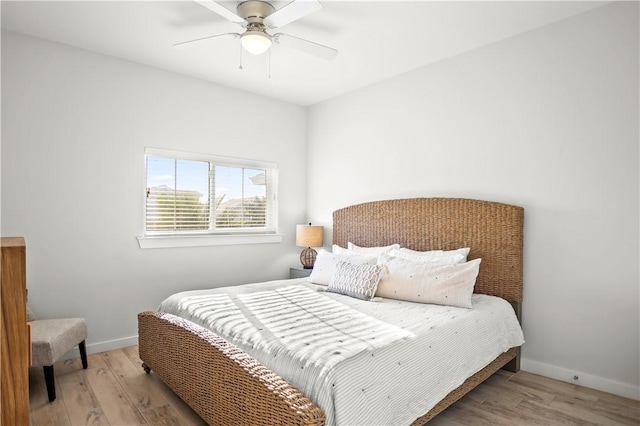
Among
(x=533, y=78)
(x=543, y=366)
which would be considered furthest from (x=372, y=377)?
(x=533, y=78)

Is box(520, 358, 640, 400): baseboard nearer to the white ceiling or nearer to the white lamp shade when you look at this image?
the white lamp shade

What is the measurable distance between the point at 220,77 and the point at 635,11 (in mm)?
3385

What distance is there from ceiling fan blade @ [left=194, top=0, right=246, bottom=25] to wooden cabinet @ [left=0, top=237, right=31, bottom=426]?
170cm

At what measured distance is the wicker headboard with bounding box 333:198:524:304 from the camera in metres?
2.99

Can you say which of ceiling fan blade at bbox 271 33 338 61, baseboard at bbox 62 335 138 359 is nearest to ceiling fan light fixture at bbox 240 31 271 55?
ceiling fan blade at bbox 271 33 338 61

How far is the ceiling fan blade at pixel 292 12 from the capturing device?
2.12 meters

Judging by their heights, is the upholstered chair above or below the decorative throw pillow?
below

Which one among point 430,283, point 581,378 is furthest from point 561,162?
point 581,378

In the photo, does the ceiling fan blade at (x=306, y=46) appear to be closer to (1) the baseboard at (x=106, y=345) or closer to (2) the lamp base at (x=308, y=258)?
(2) the lamp base at (x=308, y=258)

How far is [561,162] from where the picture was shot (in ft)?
9.22

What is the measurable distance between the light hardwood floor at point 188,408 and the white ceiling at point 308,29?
242 cm

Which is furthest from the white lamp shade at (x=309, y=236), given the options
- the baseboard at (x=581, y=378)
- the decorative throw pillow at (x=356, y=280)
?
the baseboard at (x=581, y=378)

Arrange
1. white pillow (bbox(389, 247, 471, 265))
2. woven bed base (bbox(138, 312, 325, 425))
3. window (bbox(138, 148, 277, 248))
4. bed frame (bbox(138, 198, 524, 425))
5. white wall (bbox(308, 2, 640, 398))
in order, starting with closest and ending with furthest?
woven bed base (bbox(138, 312, 325, 425)), bed frame (bbox(138, 198, 524, 425)), white wall (bbox(308, 2, 640, 398)), white pillow (bbox(389, 247, 471, 265)), window (bbox(138, 148, 277, 248))

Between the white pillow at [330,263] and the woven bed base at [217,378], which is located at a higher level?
the white pillow at [330,263]
